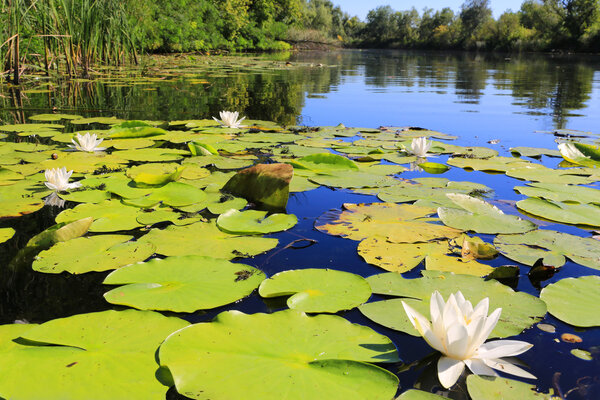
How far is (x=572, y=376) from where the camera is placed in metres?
0.75

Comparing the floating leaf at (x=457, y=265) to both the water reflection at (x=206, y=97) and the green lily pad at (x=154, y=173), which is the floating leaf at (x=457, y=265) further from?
the water reflection at (x=206, y=97)

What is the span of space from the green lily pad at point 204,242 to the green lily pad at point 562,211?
102 cm

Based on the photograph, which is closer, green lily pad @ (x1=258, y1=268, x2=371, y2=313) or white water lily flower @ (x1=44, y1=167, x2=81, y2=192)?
green lily pad @ (x1=258, y1=268, x2=371, y2=313)

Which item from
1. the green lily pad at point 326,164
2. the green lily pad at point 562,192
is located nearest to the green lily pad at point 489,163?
the green lily pad at point 562,192

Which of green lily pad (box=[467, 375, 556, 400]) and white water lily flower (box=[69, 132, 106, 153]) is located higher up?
white water lily flower (box=[69, 132, 106, 153])

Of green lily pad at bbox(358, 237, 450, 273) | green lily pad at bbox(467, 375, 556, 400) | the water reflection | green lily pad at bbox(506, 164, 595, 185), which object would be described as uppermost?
the water reflection

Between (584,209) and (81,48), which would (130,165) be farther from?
(81,48)

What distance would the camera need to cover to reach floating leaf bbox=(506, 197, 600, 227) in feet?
4.91

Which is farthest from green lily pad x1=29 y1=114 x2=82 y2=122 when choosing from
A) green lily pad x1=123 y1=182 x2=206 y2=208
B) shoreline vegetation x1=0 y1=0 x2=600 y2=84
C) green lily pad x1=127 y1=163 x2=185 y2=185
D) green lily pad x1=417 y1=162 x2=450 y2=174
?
green lily pad x1=417 y1=162 x2=450 y2=174

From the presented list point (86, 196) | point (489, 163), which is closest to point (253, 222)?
point (86, 196)

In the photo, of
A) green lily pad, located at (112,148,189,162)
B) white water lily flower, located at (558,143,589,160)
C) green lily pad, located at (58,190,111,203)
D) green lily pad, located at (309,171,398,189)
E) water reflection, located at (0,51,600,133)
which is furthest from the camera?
water reflection, located at (0,51,600,133)

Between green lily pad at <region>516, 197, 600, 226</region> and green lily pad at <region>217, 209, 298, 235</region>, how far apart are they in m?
0.92

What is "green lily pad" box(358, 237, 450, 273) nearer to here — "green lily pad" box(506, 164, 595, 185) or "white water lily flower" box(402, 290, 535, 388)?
"white water lily flower" box(402, 290, 535, 388)

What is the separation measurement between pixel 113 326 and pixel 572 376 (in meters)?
0.88
